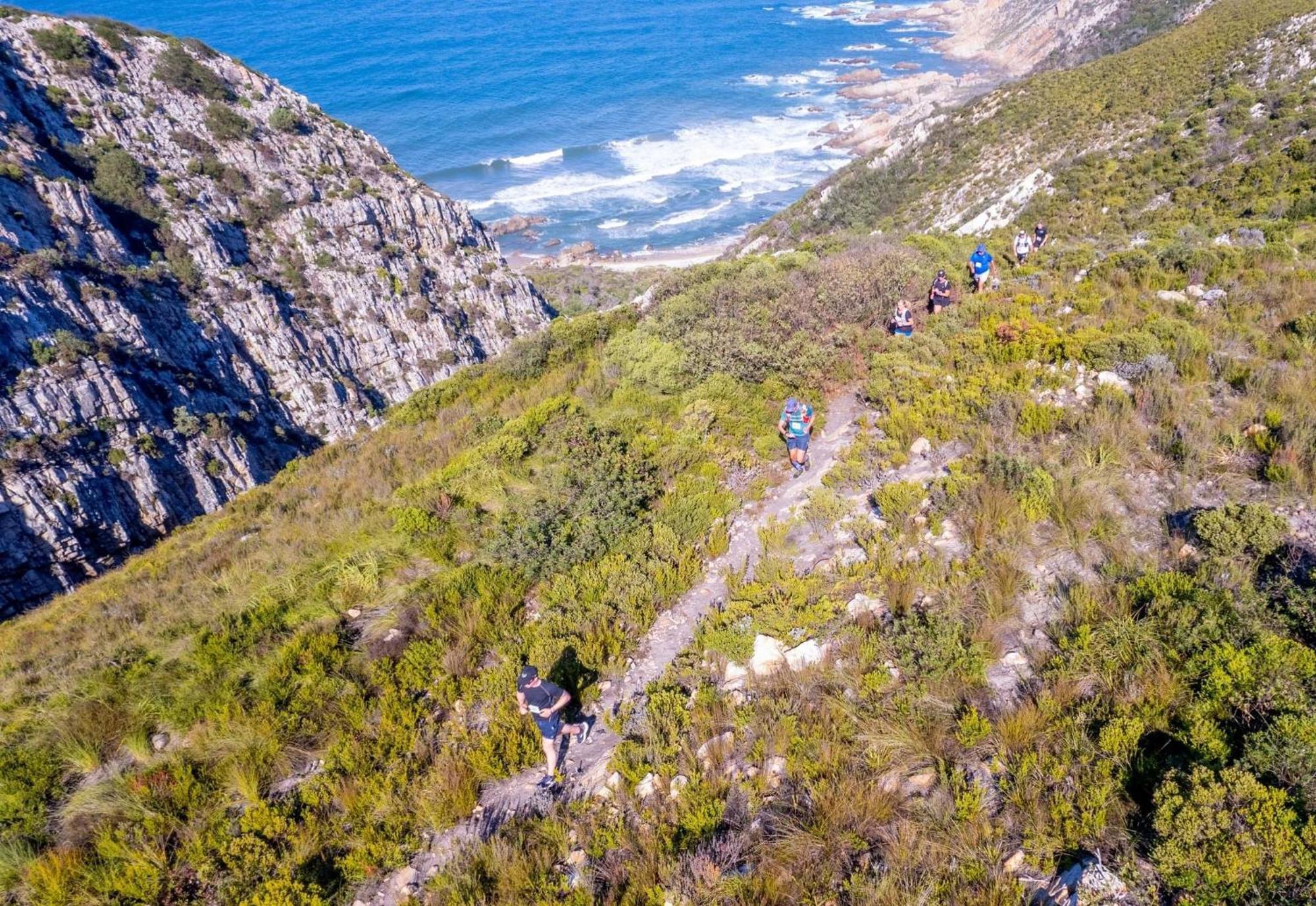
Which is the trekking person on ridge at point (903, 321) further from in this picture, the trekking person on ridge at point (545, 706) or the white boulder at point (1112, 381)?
the trekking person on ridge at point (545, 706)

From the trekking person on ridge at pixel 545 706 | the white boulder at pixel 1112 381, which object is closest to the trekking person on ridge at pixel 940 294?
the white boulder at pixel 1112 381

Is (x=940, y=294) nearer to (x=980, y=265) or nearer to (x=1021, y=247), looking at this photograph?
(x=980, y=265)

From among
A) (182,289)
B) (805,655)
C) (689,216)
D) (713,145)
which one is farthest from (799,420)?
(713,145)

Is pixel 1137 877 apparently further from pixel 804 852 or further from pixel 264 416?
pixel 264 416

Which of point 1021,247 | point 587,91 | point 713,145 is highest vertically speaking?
point 587,91

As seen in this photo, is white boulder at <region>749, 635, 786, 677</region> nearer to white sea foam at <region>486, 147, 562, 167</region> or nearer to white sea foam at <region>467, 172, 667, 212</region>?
white sea foam at <region>467, 172, 667, 212</region>

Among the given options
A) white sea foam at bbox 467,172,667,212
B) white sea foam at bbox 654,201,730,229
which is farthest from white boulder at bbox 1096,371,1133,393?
white sea foam at bbox 467,172,667,212

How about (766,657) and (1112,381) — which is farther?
(1112,381)

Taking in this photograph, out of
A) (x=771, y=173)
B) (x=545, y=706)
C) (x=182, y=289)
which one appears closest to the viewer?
(x=545, y=706)
